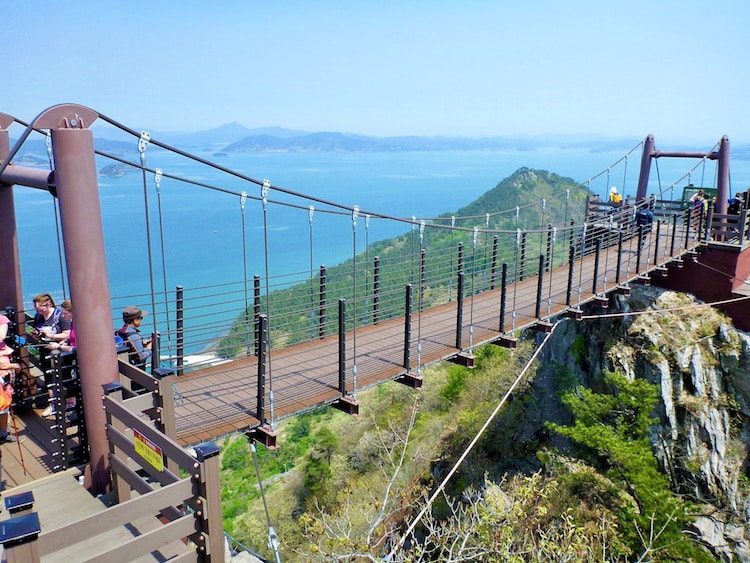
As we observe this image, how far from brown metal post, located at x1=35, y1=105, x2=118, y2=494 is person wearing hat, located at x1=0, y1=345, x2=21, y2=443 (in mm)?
704

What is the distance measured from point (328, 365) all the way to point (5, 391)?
95.4 inches

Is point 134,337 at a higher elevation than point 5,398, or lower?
higher

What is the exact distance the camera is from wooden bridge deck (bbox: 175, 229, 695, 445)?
4.27m

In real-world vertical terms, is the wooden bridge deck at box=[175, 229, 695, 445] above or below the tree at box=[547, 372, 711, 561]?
above

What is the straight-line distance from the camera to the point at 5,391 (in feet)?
12.1

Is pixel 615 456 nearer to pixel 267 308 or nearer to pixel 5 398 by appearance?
pixel 267 308

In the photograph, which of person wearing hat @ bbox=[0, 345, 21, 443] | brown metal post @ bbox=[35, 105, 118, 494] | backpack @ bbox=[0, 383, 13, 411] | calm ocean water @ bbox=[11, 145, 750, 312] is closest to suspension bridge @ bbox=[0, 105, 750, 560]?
brown metal post @ bbox=[35, 105, 118, 494]

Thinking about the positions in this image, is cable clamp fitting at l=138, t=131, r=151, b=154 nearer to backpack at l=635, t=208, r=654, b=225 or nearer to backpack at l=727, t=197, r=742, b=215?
backpack at l=635, t=208, r=654, b=225

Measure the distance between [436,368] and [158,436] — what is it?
66.0 feet

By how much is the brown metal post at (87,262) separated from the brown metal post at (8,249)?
1354 mm

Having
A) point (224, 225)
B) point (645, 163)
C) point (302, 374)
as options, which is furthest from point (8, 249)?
point (224, 225)

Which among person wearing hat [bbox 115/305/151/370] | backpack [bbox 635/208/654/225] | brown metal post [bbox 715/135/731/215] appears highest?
brown metal post [bbox 715/135/731/215]

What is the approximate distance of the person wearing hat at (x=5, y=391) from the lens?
143 inches

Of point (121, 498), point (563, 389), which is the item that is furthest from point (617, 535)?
point (121, 498)
